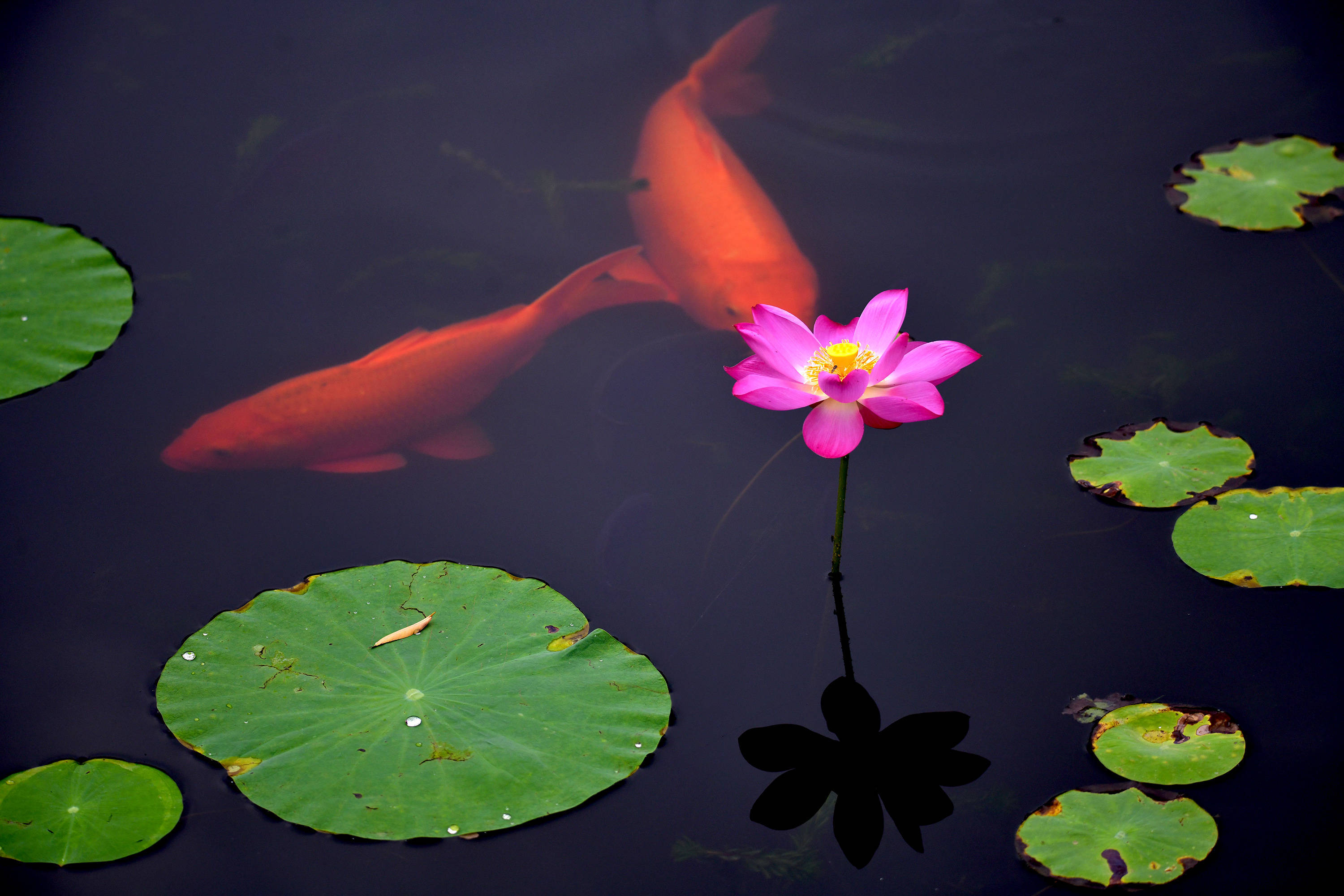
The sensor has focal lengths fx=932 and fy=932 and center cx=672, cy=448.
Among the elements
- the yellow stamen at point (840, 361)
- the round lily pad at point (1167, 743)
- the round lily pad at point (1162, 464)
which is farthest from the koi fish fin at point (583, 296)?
the round lily pad at point (1167, 743)

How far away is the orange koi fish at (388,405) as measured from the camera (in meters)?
2.52

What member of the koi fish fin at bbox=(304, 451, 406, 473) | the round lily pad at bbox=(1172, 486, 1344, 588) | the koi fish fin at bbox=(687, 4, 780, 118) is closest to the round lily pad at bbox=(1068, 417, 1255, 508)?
the round lily pad at bbox=(1172, 486, 1344, 588)

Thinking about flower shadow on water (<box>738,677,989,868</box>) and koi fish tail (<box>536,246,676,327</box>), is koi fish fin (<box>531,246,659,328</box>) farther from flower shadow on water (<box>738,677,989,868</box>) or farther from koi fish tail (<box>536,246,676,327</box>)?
flower shadow on water (<box>738,677,989,868</box>)

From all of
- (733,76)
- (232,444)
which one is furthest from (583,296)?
(733,76)

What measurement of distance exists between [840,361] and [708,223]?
150 cm

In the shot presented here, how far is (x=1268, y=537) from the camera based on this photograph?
2043 millimetres

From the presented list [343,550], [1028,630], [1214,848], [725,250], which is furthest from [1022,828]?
[725,250]

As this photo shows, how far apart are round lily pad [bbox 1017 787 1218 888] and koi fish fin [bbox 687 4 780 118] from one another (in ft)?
9.11

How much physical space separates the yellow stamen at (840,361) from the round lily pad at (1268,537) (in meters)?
0.88

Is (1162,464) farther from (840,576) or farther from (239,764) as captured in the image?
(239,764)

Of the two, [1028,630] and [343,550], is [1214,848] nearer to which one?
[1028,630]

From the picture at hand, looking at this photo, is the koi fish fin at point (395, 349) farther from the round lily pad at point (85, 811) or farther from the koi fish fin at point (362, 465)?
the round lily pad at point (85, 811)

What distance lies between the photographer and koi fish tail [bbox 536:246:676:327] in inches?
111

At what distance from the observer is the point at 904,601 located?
209cm
